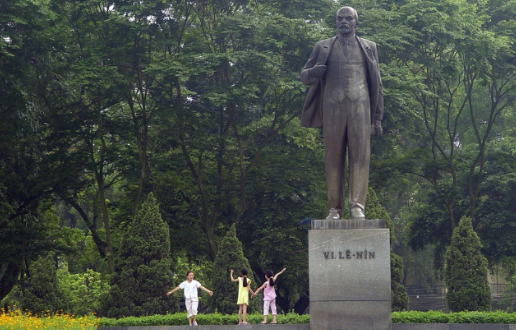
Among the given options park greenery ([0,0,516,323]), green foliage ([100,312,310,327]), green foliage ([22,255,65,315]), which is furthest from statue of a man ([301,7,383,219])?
green foliage ([22,255,65,315])

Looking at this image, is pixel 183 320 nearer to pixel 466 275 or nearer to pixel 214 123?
pixel 466 275

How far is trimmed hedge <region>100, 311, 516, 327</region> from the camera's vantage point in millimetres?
15453

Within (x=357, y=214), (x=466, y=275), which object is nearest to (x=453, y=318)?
(x=357, y=214)

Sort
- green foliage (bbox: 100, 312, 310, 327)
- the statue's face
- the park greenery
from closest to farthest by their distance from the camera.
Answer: the statue's face, green foliage (bbox: 100, 312, 310, 327), the park greenery

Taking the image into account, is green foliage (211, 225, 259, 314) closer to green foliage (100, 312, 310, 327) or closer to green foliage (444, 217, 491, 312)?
green foliage (100, 312, 310, 327)

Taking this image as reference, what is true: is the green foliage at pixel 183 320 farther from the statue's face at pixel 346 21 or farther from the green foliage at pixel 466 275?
the green foliage at pixel 466 275

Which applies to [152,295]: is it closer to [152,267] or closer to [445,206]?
[152,267]

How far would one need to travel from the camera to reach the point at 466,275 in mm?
22703

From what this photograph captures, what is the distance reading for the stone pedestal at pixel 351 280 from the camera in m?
11.7

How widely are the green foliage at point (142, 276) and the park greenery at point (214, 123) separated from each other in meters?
1.97

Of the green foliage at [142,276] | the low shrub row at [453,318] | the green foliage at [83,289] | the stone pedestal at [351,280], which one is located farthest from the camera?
the green foliage at [83,289]

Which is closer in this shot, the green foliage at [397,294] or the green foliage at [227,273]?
the green foliage at [227,273]

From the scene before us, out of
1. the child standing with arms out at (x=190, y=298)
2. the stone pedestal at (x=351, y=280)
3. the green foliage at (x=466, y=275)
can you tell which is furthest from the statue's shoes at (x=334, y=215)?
the green foliage at (x=466, y=275)

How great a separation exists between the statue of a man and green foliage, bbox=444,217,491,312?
11.0 m
